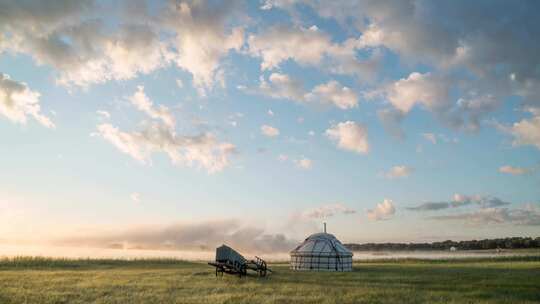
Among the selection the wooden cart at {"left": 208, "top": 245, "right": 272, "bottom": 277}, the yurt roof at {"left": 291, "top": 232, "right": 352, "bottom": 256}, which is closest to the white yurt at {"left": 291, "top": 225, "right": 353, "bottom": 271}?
the yurt roof at {"left": 291, "top": 232, "right": 352, "bottom": 256}

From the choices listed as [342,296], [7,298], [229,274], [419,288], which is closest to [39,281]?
[7,298]

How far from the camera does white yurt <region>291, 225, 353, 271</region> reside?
41656mm

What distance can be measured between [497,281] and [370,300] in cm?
1377

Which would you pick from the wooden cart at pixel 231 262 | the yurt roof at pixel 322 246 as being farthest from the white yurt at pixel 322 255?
the wooden cart at pixel 231 262

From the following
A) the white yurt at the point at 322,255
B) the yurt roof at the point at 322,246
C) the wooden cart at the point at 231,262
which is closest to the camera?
the wooden cart at the point at 231,262

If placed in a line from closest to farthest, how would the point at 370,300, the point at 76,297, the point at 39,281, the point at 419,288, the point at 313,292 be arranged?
the point at 370,300, the point at 76,297, the point at 313,292, the point at 419,288, the point at 39,281

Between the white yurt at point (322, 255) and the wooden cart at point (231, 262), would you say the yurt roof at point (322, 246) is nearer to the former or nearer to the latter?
the white yurt at point (322, 255)

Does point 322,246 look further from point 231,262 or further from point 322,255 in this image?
point 231,262

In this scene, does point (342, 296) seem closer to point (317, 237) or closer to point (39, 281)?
point (39, 281)

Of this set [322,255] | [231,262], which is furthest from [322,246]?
[231,262]

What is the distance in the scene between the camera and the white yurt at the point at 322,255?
4166 cm

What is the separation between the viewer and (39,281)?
26.9 m

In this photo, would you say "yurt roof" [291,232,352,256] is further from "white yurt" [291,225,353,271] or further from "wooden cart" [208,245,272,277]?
"wooden cart" [208,245,272,277]

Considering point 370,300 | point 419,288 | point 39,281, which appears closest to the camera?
point 370,300
